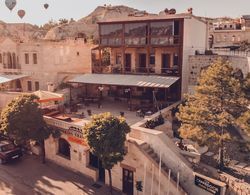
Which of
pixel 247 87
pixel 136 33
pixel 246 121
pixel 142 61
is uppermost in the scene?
pixel 136 33

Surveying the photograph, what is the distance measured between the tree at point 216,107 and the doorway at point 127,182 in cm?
455

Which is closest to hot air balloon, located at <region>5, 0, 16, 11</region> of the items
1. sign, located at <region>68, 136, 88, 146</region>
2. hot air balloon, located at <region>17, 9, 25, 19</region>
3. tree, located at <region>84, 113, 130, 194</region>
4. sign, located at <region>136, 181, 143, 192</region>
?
hot air balloon, located at <region>17, 9, 25, 19</region>

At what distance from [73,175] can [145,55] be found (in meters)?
16.1

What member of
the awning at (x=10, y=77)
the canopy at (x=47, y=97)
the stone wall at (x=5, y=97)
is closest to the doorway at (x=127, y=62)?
the canopy at (x=47, y=97)

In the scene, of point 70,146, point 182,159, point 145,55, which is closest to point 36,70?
point 145,55

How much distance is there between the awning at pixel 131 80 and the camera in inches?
1000

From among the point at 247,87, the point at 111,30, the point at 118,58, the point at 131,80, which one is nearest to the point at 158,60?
the point at 131,80

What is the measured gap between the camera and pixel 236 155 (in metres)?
20.6

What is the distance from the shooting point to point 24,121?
21125mm

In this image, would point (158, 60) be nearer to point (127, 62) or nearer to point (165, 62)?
point (165, 62)

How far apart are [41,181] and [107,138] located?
8082 millimetres

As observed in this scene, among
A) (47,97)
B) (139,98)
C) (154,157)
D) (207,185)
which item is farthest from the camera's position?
(139,98)

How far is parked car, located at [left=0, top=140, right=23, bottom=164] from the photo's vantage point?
23.4 metres

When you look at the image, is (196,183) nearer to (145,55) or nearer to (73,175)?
(73,175)
